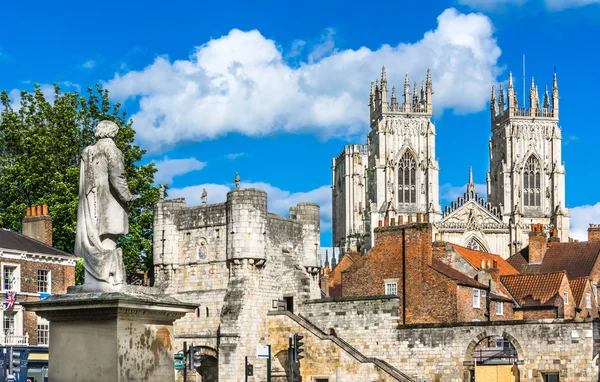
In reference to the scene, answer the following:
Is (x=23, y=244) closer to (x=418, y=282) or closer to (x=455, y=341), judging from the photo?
(x=418, y=282)

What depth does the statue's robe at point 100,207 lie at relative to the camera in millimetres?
11039

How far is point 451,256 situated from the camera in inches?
2422

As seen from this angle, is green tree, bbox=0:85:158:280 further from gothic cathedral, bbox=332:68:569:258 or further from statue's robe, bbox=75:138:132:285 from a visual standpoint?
gothic cathedral, bbox=332:68:569:258

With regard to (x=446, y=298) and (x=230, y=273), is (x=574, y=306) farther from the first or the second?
(x=230, y=273)

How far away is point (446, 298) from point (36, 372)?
1936 centimetres

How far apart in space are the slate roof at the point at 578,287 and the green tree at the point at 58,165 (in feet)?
79.6

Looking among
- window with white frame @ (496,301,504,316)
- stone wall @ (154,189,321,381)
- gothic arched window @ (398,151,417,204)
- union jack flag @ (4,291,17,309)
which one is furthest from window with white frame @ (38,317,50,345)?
gothic arched window @ (398,151,417,204)

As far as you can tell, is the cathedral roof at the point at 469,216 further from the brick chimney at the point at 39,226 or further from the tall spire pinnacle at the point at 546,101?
the brick chimney at the point at 39,226

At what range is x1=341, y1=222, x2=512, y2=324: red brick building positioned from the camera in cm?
5091

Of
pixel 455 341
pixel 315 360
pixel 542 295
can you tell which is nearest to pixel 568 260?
pixel 542 295

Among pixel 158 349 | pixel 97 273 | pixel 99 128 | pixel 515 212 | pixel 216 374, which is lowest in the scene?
pixel 216 374

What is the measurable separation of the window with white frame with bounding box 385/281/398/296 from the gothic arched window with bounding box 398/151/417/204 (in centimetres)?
8250

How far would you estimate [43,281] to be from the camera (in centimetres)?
4978

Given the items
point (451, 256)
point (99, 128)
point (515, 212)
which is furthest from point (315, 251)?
point (515, 212)
